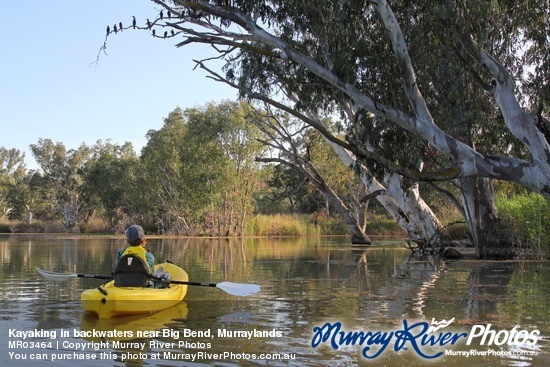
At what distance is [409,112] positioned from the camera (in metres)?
14.2

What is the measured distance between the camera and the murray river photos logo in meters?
6.62

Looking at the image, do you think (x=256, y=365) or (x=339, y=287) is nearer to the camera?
(x=256, y=365)

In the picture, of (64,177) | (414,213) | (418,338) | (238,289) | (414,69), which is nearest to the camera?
(418,338)

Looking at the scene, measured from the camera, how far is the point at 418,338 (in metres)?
7.00

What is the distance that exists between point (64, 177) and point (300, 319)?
2003 inches

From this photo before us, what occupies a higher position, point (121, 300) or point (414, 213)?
point (414, 213)

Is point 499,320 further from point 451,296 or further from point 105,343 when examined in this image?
point 105,343

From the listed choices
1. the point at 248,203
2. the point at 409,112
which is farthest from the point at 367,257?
the point at 248,203

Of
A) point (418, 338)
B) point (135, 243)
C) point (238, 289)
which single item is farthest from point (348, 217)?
point (418, 338)

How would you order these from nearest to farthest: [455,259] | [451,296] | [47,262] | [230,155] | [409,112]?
[451,296] → [409,112] → [47,262] → [455,259] → [230,155]

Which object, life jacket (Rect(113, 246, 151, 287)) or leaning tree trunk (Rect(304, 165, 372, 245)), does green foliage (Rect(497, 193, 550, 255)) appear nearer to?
leaning tree trunk (Rect(304, 165, 372, 245))

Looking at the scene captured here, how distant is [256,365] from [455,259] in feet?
47.0

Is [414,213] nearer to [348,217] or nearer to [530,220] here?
[530,220]

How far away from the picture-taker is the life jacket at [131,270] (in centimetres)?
862
